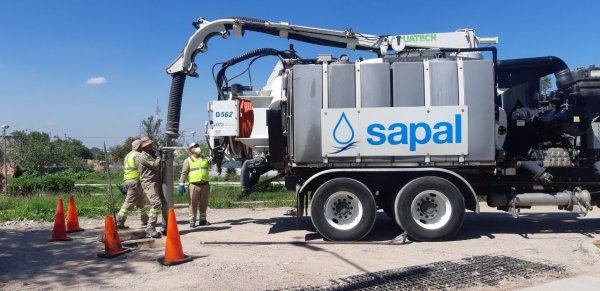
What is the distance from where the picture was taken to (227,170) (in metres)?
30.4

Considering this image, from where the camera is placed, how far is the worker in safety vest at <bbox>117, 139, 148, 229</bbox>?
877 centimetres

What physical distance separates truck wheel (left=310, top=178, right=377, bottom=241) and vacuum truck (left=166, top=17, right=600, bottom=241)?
2 cm

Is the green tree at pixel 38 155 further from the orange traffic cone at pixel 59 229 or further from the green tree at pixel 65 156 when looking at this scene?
the orange traffic cone at pixel 59 229

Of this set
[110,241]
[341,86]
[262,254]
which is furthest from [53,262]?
[341,86]

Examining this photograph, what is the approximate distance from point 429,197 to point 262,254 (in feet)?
9.79

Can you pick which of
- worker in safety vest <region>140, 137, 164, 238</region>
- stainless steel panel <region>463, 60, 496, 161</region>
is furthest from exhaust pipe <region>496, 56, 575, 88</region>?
worker in safety vest <region>140, 137, 164, 238</region>

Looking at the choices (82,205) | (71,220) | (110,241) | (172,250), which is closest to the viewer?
(172,250)

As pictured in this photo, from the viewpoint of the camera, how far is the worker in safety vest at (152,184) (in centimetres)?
852

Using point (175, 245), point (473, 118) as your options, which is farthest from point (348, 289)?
point (473, 118)

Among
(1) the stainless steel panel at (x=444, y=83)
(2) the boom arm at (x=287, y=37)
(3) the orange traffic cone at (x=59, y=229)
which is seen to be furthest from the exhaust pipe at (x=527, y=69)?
(3) the orange traffic cone at (x=59, y=229)

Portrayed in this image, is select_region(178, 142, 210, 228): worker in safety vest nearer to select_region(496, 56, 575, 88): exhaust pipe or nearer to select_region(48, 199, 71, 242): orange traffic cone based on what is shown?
select_region(48, 199, 71, 242): orange traffic cone

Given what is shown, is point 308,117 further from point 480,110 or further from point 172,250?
point 172,250

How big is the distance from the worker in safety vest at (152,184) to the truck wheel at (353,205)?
278 cm

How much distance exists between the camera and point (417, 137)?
7965 millimetres
